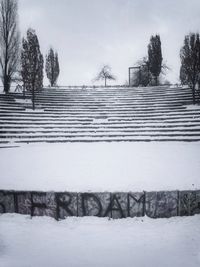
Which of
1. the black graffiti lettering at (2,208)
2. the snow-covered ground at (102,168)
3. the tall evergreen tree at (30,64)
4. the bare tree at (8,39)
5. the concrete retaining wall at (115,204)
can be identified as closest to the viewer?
the concrete retaining wall at (115,204)

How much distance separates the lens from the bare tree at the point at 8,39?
76.1 feet

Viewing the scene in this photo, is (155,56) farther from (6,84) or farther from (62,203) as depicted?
(62,203)

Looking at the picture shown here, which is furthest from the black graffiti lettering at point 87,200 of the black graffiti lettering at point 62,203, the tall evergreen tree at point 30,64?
the tall evergreen tree at point 30,64

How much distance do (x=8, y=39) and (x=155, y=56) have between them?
681 inches

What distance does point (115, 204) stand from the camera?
6.16 metres

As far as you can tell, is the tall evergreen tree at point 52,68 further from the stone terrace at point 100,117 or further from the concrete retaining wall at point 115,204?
the concrete retaining wall at point 115,204

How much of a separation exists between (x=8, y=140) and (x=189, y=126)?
9.87m

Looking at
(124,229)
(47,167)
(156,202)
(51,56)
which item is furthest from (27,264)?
(51,56)

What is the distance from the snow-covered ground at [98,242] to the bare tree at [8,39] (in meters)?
19.7

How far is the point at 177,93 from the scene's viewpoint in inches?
872

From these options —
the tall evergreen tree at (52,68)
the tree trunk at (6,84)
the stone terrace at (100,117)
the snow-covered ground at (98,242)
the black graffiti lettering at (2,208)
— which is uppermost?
the tall evergreen tree at (52,68)

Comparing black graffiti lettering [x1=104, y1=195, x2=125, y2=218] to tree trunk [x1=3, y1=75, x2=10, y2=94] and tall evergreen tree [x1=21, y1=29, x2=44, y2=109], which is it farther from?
tree trunk [x1=3, y1=75, x2=10, y2=94]

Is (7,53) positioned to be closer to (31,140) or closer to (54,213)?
(31,140)

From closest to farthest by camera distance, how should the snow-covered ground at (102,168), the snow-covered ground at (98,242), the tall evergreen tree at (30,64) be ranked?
the snow-covered ground at (98,242), the snow-covered ground at (102,168), the tall evergreen tree at (30,64)
